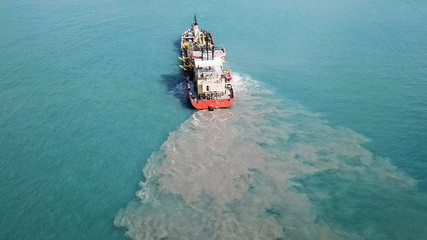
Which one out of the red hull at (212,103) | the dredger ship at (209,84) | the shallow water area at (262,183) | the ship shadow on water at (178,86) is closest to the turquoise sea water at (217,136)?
the shallow water area at (262,183)

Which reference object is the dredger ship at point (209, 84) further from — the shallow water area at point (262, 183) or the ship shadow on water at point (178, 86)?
the shallow water area at point (262, 183)

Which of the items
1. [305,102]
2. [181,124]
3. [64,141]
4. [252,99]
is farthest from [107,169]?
[305,102]

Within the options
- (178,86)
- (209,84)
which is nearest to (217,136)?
(209,84)

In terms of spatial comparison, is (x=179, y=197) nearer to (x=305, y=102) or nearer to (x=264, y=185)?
(x=264, y=185)

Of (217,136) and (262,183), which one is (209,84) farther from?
(262,183)

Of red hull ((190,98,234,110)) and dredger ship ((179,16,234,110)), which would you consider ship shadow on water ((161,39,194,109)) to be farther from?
red hull ((190,98,234,110))

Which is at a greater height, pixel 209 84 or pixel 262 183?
pixel 209 84

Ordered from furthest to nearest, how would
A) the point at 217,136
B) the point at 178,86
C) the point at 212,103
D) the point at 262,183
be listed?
the point at 178,86 → the point at 212,103 → the point at 217,136 → the point at 262,183
